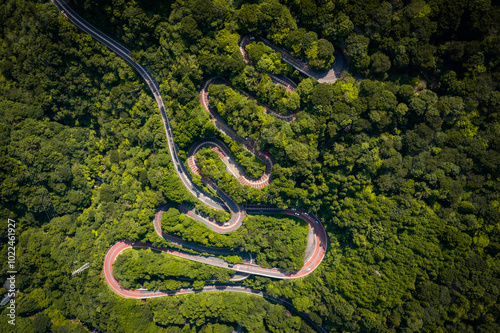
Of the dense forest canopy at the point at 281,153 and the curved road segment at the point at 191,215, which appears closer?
the dense forest canopy at the point at 281,153

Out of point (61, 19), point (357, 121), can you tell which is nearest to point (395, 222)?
point (357, 121)

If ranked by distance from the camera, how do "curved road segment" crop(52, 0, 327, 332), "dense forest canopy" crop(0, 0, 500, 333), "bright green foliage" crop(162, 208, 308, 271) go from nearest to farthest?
1. "dense forest canopy" crop(0, 0, 500, 333)
2. "bright green foliage" crop(162, 208, 308, 271)
3. "curved road segment" crop(52, 0, 327, 332)

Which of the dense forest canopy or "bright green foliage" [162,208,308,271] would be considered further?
"bright green foliage" [162,208,308,271]

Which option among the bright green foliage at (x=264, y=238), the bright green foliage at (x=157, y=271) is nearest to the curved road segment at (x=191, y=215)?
the bright green foliage at (x=157, y=271)

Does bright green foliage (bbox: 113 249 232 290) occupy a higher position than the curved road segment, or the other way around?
the curved road segment

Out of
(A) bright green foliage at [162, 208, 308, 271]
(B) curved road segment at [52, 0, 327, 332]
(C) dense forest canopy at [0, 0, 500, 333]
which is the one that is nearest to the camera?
(C) dense forest canopy at [0, 0, 500, 333]

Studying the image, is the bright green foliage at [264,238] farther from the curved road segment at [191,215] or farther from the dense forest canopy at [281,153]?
the curved road segment at [191,215]

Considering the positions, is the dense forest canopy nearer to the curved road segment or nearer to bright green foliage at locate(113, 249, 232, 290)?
bright green foliage at locate(113, 249, 232, 290)

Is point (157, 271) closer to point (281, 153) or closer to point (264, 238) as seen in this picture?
point (264, 238)

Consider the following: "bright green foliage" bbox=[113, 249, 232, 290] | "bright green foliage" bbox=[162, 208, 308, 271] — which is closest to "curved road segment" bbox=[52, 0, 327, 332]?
"bright green foliage" bbox=[113, 249, 232, 290]
